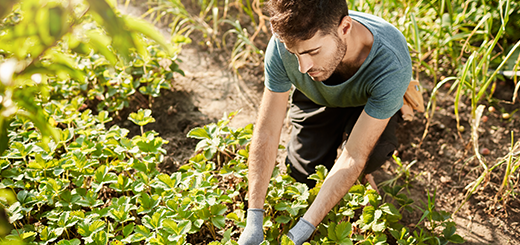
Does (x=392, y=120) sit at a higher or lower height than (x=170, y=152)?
lower

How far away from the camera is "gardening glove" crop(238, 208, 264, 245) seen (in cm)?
150

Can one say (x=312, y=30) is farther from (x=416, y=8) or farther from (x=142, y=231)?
(x=416, y=8)

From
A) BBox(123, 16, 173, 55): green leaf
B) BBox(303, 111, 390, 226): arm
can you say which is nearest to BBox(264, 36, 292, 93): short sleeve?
BBox(303, 111, 390, 226): arm

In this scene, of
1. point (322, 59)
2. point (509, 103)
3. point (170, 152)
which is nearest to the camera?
point (322, 59)

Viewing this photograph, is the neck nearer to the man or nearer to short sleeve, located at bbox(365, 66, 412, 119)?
the man

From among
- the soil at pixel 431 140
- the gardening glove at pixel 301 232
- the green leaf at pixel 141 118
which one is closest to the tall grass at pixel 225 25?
the soil at pixel 431 140

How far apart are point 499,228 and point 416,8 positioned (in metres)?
1.62

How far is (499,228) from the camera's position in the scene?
193 cm

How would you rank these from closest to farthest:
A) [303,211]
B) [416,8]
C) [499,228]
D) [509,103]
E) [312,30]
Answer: [312,30]
[303,211]
[499,228]
[509,103]
[416,8]

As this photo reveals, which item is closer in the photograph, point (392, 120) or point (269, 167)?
point (269, 167)

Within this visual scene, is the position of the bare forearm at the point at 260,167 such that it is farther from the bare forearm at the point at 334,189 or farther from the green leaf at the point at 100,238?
the green leaf at the point at 100,238

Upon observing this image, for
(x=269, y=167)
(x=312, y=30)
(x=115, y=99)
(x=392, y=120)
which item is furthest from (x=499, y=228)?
(x=115, y=99)

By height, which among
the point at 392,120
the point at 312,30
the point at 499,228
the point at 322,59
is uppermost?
the point at 312,30

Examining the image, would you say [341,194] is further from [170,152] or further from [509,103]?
[509,103]
